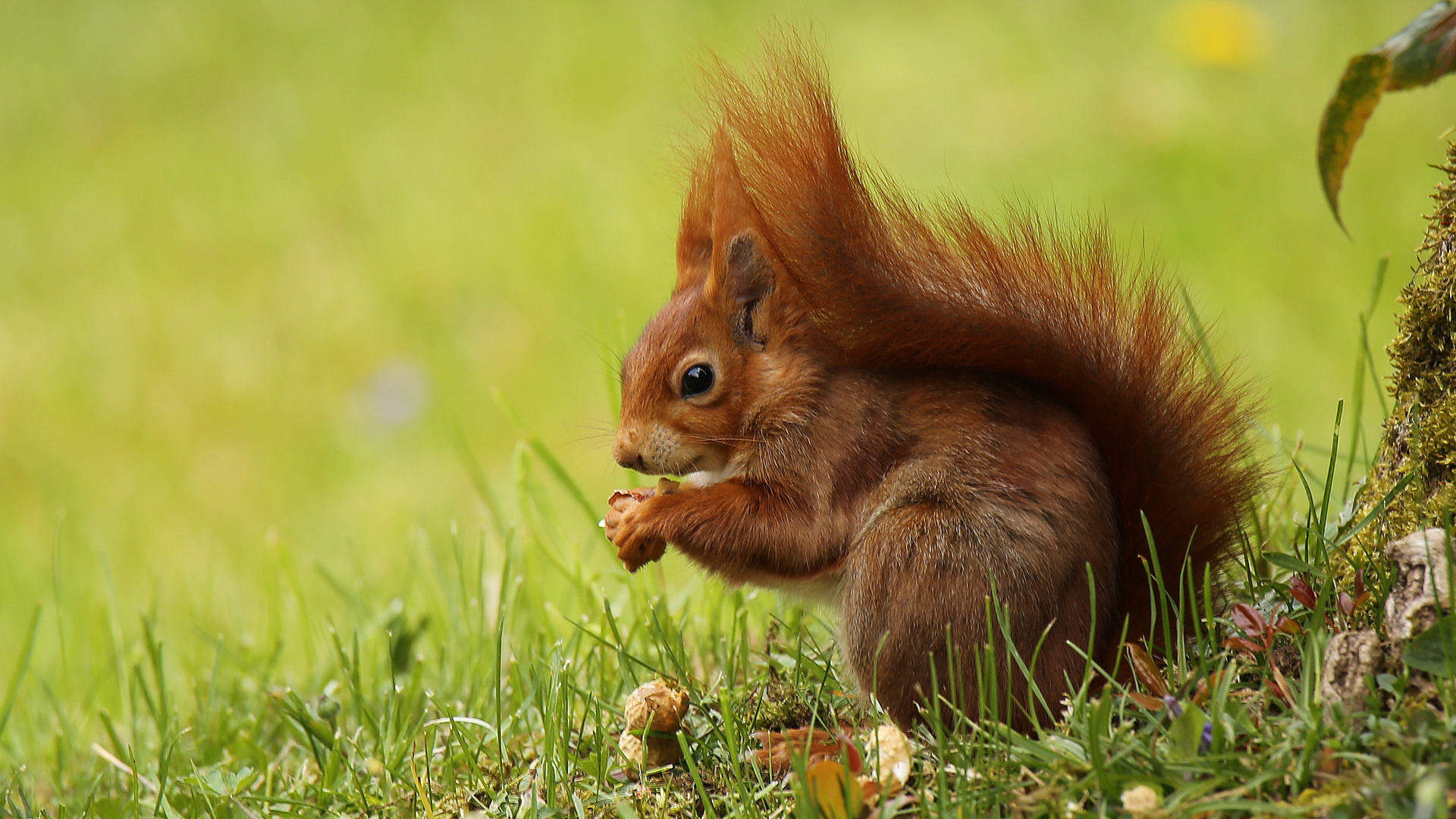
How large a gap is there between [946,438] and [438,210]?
3768mm

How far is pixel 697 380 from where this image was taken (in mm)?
1773

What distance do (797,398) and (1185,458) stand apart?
508 millimetres

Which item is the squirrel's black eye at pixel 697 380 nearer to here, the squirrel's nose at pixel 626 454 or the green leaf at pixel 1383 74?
the squirrel's nose at pixel 626 454

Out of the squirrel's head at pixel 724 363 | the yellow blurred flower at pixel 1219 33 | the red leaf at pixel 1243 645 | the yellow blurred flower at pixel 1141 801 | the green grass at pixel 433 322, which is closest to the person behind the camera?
the yellow blurred flower at pixel 1141 801

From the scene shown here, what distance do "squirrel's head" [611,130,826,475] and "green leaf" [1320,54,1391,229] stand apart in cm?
67

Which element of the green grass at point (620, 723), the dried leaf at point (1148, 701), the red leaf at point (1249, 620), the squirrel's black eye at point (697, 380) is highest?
the squirrel's black eye at point (697, 380)

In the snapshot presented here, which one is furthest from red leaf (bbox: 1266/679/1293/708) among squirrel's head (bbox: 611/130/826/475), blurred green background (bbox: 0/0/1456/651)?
blurred green background (bbox: 0/0/1456/651)

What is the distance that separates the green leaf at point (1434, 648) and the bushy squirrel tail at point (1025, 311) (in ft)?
1.16

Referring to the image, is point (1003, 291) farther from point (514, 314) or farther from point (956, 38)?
point (956, 38)

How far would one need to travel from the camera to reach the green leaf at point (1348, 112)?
1.32m

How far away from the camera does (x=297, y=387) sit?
4.45 meters

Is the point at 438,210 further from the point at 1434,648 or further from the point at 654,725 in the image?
the point at 1434,648

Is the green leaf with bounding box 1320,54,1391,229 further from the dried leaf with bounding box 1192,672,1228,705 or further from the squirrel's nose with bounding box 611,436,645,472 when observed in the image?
the squirrel's nose with bounding box 611,436,645,472

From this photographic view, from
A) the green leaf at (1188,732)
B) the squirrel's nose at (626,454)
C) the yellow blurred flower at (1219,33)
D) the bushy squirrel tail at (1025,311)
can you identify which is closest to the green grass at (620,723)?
the green leaf at (1188,732)
